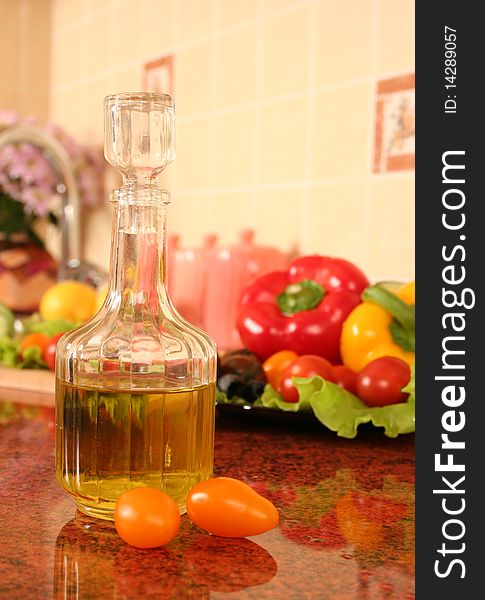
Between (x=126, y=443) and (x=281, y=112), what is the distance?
3.93ft

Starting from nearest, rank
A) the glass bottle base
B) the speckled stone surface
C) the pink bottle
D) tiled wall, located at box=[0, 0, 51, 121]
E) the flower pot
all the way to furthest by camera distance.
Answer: the speckled stone surface, the glass bottle base, the pink bottle, the flower pot, tiled wall, located at box=[0, 0, 51, 121]

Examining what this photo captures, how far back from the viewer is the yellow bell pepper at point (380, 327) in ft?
3.83

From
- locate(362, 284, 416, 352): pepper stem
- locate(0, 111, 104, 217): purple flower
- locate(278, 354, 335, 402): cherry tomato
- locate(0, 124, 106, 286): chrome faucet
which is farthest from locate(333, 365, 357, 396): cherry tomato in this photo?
locate(0, 111, 104, 217): purple flower

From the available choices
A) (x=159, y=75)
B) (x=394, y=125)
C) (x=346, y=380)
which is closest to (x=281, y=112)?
(x=394, y=125)

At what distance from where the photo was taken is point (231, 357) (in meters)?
1.08

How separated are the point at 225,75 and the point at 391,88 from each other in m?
0.51

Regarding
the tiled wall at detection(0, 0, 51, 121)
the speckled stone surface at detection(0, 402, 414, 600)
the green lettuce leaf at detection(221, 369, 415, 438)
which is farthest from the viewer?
the tiled wall at detection(0, 0, 51, 121)

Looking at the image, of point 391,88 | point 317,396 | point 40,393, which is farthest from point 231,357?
point 391,88

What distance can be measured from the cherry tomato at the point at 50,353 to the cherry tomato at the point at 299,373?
1.23 feet

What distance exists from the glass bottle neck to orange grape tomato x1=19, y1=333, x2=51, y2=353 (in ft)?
2.23

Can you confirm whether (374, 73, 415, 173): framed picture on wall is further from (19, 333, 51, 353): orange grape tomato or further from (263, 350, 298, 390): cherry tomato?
(19, 333, 51, 353): orange grape tomato

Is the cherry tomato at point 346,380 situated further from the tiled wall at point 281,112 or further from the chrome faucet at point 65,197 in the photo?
the chrome faucet at point 65,197

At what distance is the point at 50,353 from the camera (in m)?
1.25

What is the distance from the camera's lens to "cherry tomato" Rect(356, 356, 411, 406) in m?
0.97
